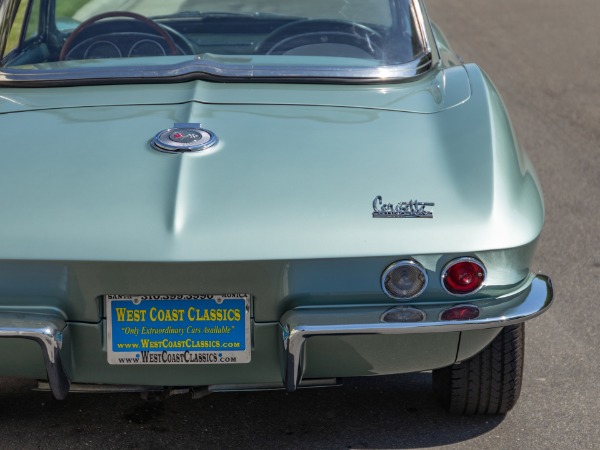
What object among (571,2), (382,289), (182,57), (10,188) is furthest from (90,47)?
(571,2)

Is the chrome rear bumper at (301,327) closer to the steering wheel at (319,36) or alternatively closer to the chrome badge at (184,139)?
the chrome badge at (184,139)

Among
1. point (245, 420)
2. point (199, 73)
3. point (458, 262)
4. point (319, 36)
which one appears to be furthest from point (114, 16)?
point (458, 262)

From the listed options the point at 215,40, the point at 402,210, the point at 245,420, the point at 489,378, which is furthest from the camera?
the point at 215,40

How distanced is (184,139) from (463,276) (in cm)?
96

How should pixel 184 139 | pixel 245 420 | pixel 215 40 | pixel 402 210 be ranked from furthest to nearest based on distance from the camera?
pixel 215 40 → pixel 245 420 → pixel 184 139 → pixel 402 210

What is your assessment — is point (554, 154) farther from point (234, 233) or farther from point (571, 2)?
point (571, 2)

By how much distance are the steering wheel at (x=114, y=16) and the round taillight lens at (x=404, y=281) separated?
5.36ft

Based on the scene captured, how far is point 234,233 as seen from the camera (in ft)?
10.1

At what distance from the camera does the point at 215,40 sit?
4.46 meters

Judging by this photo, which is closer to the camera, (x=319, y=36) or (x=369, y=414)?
(x=369, y=414)

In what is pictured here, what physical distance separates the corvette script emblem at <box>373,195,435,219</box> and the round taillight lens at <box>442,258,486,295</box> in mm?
161

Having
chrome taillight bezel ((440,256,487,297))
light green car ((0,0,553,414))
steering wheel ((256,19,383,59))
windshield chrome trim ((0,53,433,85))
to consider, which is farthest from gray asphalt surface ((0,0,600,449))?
steering wheel ((256,19,383,59))

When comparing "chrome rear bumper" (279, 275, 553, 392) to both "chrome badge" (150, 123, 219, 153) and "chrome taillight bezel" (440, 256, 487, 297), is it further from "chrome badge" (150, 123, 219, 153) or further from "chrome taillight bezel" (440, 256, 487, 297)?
"chrome badge" (150, 123, 219, 153)

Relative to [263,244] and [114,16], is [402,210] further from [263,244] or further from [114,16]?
[114,16]
